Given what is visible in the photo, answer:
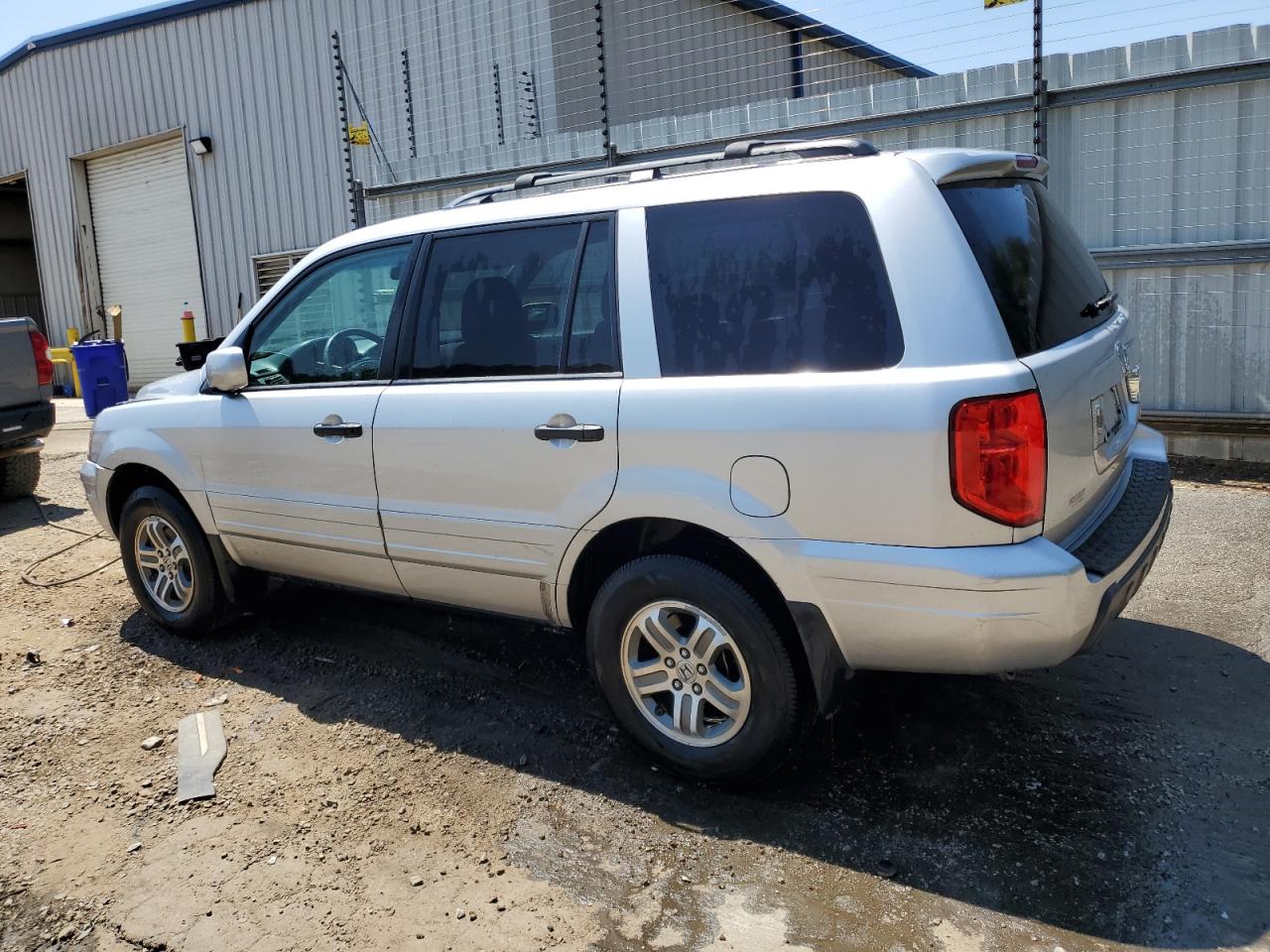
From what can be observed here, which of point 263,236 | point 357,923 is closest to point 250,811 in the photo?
point 357,923

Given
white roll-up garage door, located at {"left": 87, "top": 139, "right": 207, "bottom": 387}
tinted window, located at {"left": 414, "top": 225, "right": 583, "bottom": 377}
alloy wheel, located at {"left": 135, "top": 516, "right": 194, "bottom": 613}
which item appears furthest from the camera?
white roll-up garage door, located at {"left": 87, "top": 139, "right": 207, "bottom": 387}

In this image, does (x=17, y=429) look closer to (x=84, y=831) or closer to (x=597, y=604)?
(x=84, y=831)

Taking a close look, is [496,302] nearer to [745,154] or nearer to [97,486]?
[745,154]

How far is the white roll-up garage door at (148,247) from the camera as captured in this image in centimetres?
1716

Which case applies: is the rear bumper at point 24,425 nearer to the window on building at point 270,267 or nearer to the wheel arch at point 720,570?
the wheel arch at point 720,570

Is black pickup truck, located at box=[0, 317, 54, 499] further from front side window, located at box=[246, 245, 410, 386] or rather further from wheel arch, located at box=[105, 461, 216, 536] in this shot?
front side window, located at box=[246, 245, 410, 386]

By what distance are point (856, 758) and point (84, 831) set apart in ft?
8.52

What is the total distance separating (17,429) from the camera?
7973mm

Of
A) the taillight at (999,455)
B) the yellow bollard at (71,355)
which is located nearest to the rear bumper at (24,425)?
the taillight at (999,455)

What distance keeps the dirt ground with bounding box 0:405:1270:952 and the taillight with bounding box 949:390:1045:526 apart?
101 centimetres

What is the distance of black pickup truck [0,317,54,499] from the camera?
793 cm

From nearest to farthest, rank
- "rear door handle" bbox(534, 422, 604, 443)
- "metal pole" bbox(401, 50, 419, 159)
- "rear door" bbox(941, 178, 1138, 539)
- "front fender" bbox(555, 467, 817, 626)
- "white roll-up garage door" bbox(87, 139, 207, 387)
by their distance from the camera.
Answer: "rear door" bbox(941, 178, 1138, 539), "front fender" bbox(555, 467, 817, 626), "rear door handle" bbox(534, 422, 604, 443), "metal pole" bbox(401, 50, 419, 159), "white roll-up garage door" bbox(87, 139, 207, 387)

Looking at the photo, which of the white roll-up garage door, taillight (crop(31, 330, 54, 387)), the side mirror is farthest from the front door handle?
the white roll-up garage door

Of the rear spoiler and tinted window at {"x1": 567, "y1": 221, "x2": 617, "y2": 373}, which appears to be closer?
the rear spoiler
